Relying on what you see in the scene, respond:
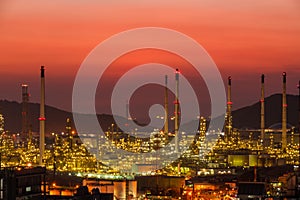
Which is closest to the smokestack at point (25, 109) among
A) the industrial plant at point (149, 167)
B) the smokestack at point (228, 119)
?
the industrial plant at point (149, 167)

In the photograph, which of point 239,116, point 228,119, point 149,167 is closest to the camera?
point 149,167

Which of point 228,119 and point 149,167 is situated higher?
point 228,119

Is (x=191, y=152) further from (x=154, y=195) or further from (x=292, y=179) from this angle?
(x=292, y=179)

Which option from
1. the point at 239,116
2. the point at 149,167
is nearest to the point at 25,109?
the point at 149,167

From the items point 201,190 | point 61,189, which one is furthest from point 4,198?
point 201,190

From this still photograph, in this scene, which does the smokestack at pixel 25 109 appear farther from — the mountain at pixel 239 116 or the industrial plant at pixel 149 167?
the mountain at pixel 239 116

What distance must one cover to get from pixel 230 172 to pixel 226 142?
5503mm

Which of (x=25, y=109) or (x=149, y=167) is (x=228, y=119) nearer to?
(x=149, y=167)

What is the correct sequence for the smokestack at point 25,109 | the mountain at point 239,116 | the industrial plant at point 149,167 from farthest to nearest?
the mountain at point 239,116 < the smokestack at point 25,109 < the industrial plant at point 149,167

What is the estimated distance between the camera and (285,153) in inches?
1064

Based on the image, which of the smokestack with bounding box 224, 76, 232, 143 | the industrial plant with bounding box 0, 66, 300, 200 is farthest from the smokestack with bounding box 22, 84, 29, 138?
the smokestack with bounding box 224, 76, 232, 143

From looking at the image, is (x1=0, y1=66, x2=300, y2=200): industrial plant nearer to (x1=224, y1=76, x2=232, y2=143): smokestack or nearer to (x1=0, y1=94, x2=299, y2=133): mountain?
(x1=224, y1=76, x2=232, y2=143): smokestack

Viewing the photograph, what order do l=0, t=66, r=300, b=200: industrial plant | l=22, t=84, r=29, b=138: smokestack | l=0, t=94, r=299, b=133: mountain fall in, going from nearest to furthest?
l=0, t=66, r=300, b=200: industrial plant
l=22, t=84, r=29, b=138: smokestack
l=0, t=94, r=299, b=133: mountain

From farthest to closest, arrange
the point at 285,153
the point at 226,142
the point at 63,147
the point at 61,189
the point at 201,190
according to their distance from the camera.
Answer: the point at 226,142
the point at 285,153
the point at 63,147
the point at 201,190
the point at 61,189
